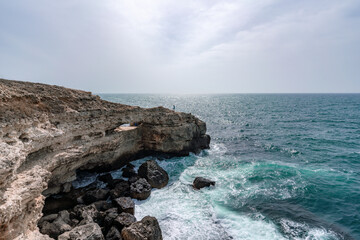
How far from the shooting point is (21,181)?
9438mm

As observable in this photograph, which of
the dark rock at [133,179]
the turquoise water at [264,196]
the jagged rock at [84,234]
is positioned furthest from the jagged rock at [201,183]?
the jagged rock at [84,234]

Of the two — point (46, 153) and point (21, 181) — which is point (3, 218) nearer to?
point (21, 181)

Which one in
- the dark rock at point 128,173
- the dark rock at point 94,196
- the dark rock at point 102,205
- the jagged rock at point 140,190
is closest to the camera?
the dark rock at point 102,205

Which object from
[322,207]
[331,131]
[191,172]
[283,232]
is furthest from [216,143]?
[331,131]

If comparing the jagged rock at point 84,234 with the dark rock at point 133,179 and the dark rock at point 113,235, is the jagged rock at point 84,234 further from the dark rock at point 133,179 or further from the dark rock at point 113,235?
the dark rock at point 133,179

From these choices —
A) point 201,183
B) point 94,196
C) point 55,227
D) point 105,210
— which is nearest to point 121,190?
point 94,196

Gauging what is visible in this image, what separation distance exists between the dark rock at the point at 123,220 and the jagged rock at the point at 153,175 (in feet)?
16.4

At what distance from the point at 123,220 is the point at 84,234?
2.48 metres

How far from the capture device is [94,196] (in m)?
14.5

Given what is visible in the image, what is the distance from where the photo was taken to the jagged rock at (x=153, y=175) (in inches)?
683

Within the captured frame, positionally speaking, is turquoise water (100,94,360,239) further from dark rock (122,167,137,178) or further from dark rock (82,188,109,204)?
dark rock (122,167,137,178)

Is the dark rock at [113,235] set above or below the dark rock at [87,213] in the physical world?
below

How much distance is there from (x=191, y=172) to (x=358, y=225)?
13423 millimetres

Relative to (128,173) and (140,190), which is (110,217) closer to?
(140,190)
